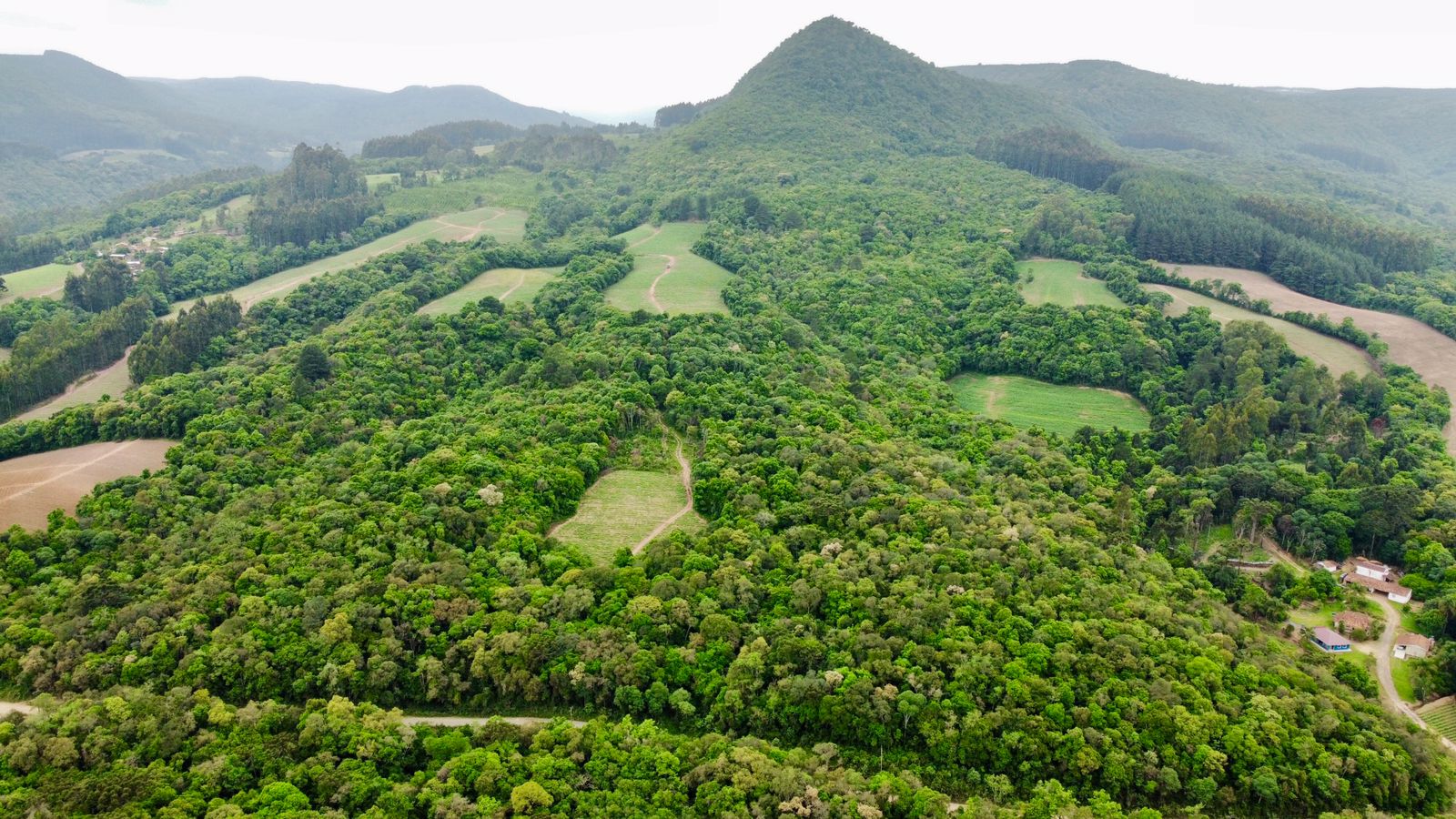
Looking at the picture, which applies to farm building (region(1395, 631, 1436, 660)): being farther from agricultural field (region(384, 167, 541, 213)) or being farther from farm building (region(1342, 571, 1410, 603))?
agricultural field (region(384, 167, 541, 213))

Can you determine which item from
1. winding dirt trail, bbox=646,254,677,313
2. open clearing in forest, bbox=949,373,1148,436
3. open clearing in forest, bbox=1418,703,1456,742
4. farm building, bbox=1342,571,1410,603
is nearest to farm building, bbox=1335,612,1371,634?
farm building, bbox=1342,571,1410,603

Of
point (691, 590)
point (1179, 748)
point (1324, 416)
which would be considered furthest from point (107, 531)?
point (1324, 416)

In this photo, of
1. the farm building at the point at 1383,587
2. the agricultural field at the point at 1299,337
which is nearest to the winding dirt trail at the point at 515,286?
the agricultural field at the point at 1299,337

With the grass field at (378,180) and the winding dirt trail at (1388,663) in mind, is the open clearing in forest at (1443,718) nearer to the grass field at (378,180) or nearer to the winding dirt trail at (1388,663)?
the winding dirt trail at (1388,663)

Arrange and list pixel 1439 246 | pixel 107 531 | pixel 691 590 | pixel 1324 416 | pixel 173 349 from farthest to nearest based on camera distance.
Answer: pixel 1439 246, pixel 173 349, pixel 1324 416, pixel 107 531, pixel 691 590

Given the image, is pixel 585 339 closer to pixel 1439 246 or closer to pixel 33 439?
pixel 33 439

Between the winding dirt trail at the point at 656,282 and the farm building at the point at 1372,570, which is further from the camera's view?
the winding dirt trail at the point at 656,282

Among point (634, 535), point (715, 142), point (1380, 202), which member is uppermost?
point (715, 142)
